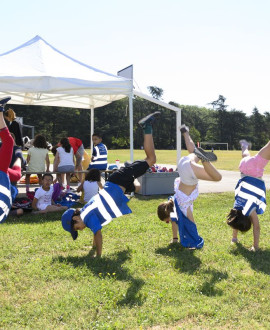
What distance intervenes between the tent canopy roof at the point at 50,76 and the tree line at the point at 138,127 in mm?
38205

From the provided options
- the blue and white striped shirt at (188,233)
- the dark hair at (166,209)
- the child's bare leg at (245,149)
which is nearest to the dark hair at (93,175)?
the dark hair at (166,209)

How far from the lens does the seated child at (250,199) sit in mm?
5184

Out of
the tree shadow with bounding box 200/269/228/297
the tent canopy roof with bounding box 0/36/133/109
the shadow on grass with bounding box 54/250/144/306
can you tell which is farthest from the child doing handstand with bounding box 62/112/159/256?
the tent canopy roof with bounding box 0/36/133/109

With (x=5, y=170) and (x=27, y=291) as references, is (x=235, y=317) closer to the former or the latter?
(x=27, y=291)

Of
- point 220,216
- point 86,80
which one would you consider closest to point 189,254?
point 220,216

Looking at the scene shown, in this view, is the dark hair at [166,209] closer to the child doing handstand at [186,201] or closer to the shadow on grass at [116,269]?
the child doing handstand at [186,201]

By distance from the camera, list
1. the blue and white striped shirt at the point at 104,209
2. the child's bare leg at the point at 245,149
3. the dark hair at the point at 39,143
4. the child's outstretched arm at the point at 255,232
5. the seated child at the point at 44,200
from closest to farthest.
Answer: the blue and white striped shirt at the point at 104,209 < the child's outstretched arm at the point at 255,232 < the child's bare leg at the point at 245,149 < the seated child at the point at 44,200 < the dark hair at the point at 39,143

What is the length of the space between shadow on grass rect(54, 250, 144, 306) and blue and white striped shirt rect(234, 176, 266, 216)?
1.78 m

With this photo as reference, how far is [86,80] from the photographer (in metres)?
8.91

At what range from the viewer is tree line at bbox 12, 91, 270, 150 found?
59.4 metres

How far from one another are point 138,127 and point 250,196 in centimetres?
6364

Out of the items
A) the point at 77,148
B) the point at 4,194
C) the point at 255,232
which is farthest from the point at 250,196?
the point at 77,148

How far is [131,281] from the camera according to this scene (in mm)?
4055

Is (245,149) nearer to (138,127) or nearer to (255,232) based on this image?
(255,232)
